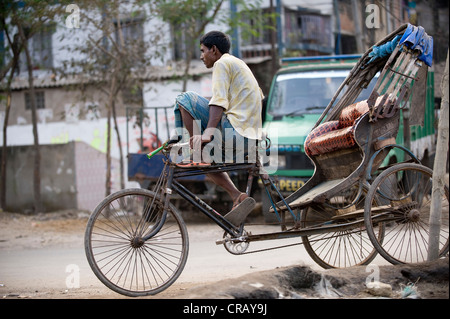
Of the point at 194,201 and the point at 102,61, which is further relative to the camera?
the point at 102,61

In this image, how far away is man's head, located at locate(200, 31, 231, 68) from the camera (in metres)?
4.59

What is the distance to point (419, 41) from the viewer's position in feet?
15.9

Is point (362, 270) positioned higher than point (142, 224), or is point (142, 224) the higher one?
point (142, 224)

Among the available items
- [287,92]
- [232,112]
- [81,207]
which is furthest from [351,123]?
[81,207]

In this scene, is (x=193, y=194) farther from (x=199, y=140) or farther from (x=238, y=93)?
(x=238, y=93)

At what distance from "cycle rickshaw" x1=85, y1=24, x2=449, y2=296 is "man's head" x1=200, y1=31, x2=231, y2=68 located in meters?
0.73

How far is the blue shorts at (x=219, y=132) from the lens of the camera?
450cm

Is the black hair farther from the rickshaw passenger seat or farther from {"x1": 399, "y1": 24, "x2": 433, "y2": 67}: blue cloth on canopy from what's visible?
{"x1": 399, "y1": 24, "x2": 433, "y2": 67}: blue cloth on canopy

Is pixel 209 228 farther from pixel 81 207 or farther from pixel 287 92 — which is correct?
pixel 81 207

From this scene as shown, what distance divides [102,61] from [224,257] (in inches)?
304

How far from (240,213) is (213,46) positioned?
1.26 meters

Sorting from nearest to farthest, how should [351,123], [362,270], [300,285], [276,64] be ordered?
[300,285] < [362,270] < [351,123] < [276,64]

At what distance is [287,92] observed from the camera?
967 cm

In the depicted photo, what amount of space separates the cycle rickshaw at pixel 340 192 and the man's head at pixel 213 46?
0.73 m
